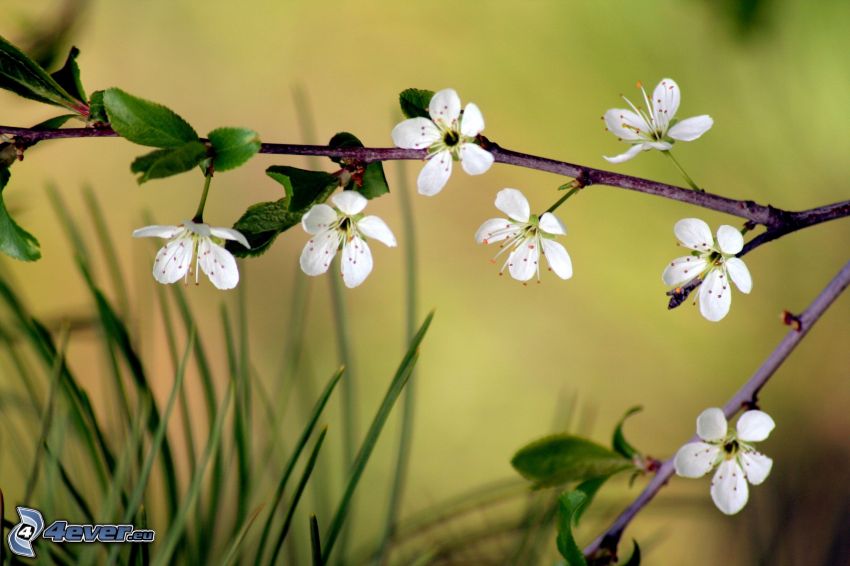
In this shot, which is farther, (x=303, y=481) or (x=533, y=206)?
(x=533, y=206)

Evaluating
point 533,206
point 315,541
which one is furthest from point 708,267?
point 533,206

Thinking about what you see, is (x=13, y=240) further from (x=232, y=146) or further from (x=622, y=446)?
(x=622, y=446)

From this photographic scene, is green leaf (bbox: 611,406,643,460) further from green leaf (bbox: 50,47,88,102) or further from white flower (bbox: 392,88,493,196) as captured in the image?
green leaf (bbox: 50,47,88,102)

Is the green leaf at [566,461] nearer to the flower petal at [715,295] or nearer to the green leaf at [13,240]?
the flower petal at [715,295]

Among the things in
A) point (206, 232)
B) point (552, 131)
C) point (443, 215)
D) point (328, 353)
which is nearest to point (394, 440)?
point (328, 353)

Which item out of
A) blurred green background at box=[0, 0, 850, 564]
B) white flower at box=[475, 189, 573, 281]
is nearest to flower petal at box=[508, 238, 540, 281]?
white flower at box=[475, 189, 573, 281]

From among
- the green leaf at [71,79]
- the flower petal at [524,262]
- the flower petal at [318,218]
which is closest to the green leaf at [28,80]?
the green leaf at [71,79]

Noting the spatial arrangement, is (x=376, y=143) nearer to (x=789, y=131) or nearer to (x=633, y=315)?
(x=633, y=315)
